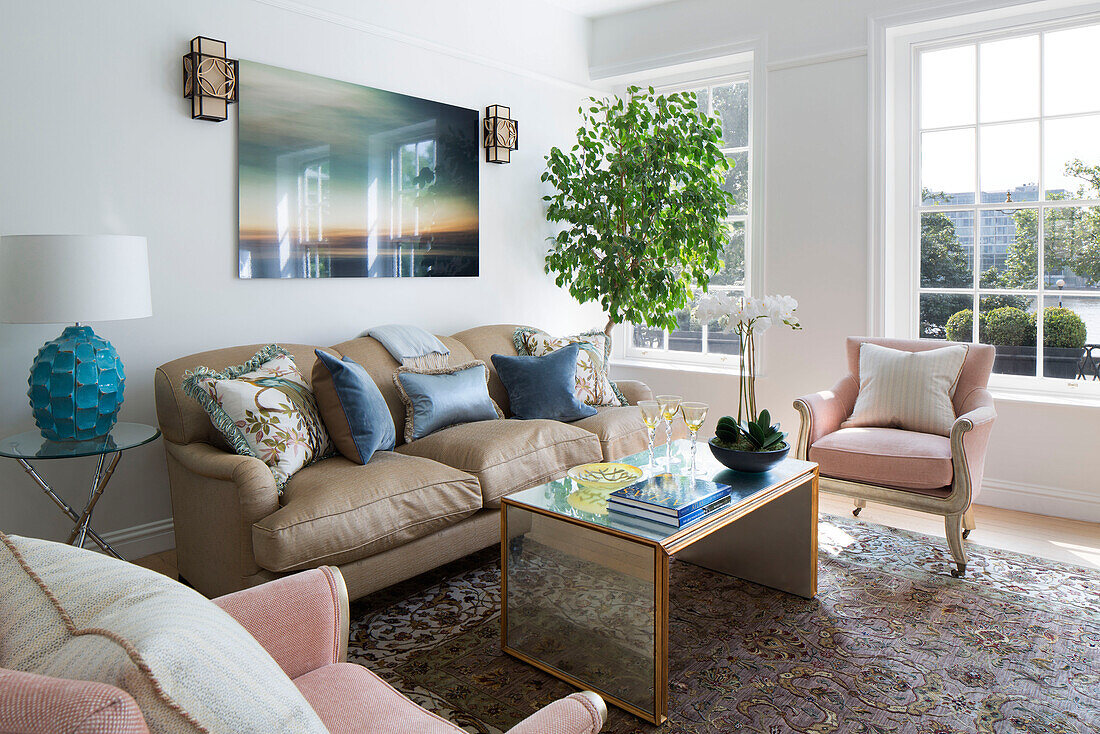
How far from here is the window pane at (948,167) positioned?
13.3 ft

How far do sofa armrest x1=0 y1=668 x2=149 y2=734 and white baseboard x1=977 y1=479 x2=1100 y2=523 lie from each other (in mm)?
4212

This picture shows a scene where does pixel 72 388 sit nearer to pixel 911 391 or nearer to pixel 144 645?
pixel 144 645

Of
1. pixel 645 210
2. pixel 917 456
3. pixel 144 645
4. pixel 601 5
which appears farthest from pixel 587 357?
pixel 144 645

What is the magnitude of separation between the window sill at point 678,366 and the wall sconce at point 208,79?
3018 mm

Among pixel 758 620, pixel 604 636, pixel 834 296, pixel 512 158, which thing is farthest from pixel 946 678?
pixel 512 158

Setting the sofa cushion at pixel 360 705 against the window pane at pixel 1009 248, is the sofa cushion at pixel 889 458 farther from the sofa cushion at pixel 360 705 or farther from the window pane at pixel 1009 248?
the sofa cushion at pixel 360 705

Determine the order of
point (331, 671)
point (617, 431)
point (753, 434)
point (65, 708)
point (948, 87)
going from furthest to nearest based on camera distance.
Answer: point (948, 87), point (617, 431), point (753, 434), point (331, 671), point (65, 708)

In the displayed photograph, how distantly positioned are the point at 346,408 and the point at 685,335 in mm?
2960

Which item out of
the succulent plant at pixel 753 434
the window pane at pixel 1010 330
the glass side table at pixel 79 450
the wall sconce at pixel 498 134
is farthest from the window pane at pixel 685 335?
the glass side table at pixel 79 450

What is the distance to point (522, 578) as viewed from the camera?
227cm

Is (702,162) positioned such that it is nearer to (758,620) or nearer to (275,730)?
(758,620)

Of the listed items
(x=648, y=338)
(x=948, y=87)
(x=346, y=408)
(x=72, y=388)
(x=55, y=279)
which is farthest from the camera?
(x=648, y=338)

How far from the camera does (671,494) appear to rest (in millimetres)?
2275

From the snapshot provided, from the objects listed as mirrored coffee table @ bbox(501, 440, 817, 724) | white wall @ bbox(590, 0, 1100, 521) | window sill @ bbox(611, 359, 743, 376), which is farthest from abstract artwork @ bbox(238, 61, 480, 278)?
mirrored coffee table @ bbox(501, 440, 817, 724)
